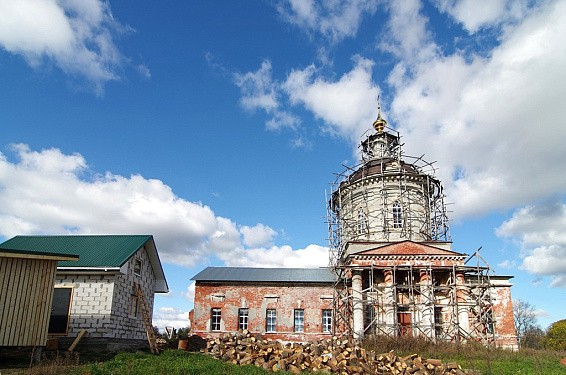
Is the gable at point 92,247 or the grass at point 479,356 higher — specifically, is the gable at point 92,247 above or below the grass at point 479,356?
above

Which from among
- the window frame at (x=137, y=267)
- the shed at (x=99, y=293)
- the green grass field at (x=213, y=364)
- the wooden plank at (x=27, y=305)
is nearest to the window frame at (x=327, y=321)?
the green grass field at (x=213, y=364)

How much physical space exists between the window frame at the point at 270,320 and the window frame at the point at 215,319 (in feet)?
9.01

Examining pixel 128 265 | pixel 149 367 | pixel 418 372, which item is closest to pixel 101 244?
pixel 128 265

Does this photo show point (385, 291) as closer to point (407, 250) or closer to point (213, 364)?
point (407, 250)

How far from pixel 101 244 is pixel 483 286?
800 inches

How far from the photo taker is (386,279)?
2506 centimetres

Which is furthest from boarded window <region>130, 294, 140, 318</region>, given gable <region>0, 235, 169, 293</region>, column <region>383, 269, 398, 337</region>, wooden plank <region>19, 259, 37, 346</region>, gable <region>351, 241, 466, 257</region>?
column <region>383, 269, 398, 337</region>

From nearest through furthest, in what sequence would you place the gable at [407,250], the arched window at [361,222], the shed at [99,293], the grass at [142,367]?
the grass at [142,367]
the shed at [99,293]
the gable at [407,250]
the arched window at [361,222]

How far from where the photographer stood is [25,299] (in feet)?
42.3

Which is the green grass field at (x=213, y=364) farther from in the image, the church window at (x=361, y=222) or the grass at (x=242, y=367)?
the church window at (x=361, y=222)

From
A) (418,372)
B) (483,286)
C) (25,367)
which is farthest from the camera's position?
(483,286)

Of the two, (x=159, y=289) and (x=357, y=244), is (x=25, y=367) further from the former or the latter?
(x=357, y=244)

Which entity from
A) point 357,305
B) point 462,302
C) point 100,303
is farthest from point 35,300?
point 462,302

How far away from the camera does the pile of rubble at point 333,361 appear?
47.5ft
